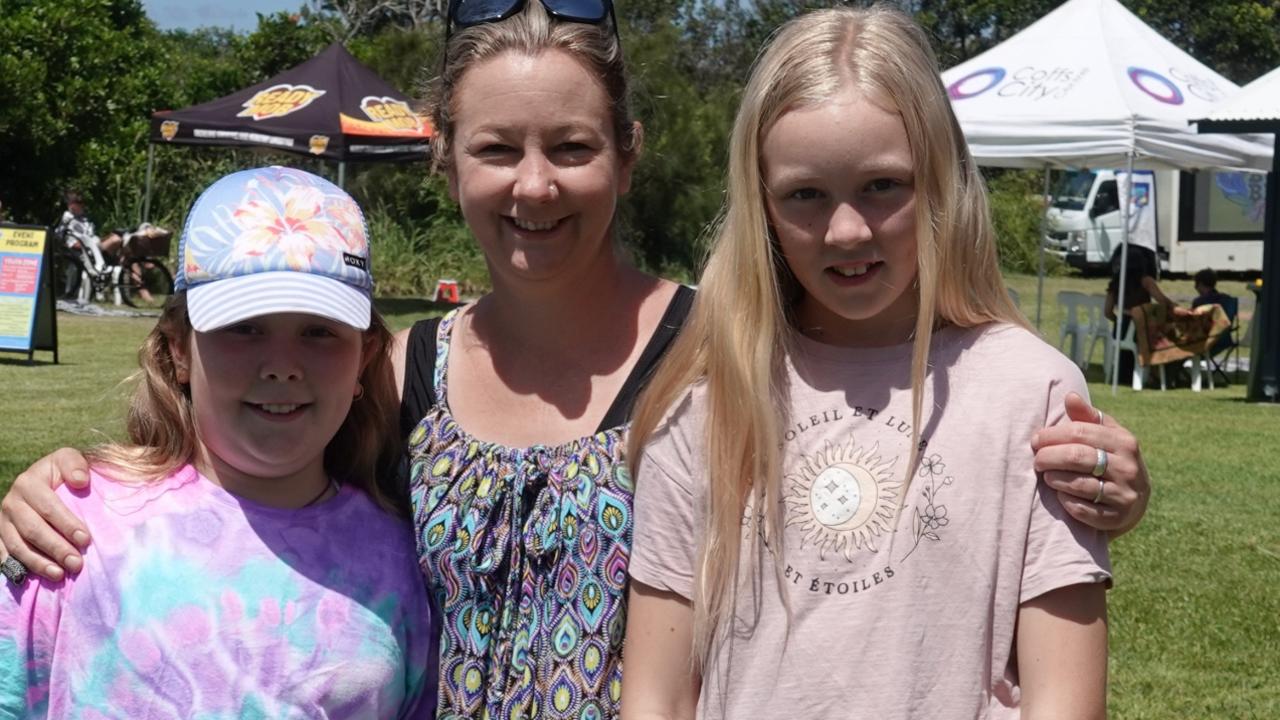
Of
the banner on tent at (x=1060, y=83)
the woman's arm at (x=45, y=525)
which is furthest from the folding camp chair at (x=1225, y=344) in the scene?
the woman's arm at (x=45, y=525)

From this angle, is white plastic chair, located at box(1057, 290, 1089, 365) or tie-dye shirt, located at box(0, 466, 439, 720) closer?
tie-dye shirt, located at box(0, 466, 439, 720)

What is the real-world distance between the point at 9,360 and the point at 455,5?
12410mm

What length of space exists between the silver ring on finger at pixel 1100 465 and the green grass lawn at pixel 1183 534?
1.58 metres

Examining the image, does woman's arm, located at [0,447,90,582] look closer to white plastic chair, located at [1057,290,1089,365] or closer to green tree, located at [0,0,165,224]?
white plastic chair, located at [1057,290,1089,365]

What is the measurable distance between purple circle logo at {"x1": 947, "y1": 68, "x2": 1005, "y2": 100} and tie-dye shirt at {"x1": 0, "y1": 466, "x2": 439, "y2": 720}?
42.7 feet

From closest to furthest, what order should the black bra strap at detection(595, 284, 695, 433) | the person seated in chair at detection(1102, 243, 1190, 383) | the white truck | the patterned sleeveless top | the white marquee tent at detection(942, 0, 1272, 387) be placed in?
the patterned sleeveless top
the black bra strap at detection(595, 284, 695, 433)
the white marquee tent at detection(942, 0, 1272, 387)
the person seated in chair at detection(1102, 243, 1190, 383)
the white truck

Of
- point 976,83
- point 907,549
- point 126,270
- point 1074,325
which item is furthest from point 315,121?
point 907,549

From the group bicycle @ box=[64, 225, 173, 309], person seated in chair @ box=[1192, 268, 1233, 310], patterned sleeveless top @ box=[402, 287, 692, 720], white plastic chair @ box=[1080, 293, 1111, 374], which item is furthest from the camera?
bicycle @ box=[64, 225, 173, 309]

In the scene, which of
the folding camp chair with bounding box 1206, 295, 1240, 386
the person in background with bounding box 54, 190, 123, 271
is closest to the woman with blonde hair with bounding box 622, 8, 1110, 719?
the folding camp chair with bounding box 1206, 295, 1240, 386

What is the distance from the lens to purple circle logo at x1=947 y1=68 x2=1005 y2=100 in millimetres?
14664

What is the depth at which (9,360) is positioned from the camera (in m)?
14.0

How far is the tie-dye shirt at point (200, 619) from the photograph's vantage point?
215 centimetres

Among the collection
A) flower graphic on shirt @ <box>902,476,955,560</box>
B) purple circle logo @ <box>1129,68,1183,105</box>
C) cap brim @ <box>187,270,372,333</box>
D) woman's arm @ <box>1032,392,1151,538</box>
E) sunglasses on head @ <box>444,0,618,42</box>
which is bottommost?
flower graphic on shirt @ <box>902,476,955,560</box>

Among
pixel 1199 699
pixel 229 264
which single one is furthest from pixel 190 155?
pixel 229 264
